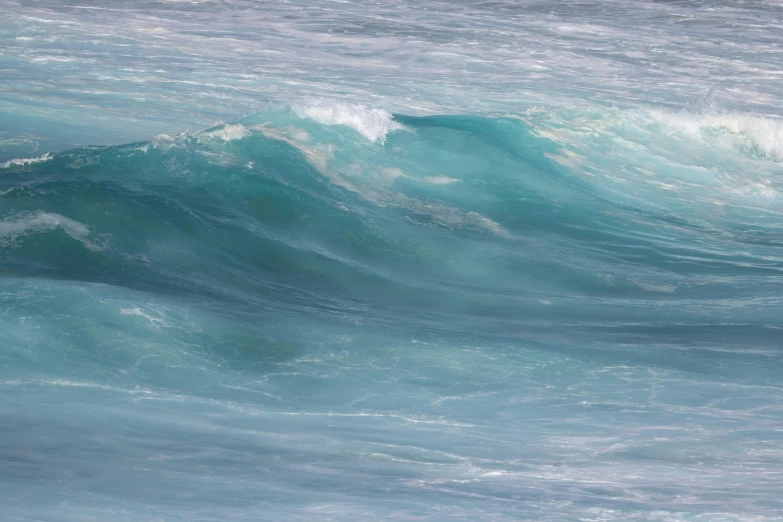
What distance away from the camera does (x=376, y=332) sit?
7.25 metres

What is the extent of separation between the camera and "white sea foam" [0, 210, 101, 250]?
838cm

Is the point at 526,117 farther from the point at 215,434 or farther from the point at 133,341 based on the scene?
the point at 215,434

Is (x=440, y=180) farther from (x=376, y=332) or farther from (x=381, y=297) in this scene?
(x=376, y=332)

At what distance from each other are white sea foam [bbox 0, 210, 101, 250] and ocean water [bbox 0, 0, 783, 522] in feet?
0.11

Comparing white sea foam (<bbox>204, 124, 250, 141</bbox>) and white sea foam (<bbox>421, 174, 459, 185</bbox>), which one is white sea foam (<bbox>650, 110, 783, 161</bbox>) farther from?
white sea foam (<bbox>204, 124, 250, 141</bbox>)

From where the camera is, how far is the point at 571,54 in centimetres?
2128

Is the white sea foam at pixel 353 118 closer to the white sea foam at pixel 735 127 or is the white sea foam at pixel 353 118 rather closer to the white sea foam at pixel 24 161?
the white sea foam at pixel 24 161

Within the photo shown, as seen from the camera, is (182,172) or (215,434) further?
(182,172)

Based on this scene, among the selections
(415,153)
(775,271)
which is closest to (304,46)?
(415,153)

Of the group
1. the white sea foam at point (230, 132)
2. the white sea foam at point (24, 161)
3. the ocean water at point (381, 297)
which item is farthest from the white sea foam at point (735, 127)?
the white sea foam at point (24, 161)

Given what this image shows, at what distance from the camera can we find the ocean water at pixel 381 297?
5.01m

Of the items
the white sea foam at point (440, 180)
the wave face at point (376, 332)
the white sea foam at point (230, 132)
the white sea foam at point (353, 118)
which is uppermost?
the white sea foam at point (353, 118)

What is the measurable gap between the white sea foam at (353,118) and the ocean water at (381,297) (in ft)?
0.14

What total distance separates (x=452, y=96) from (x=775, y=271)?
8199 millimetres
